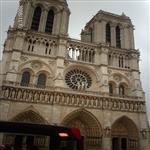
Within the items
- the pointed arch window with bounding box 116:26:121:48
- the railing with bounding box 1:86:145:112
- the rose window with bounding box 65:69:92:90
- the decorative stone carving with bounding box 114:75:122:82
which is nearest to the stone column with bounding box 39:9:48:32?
the rose window with bounding box 65:69:92:90

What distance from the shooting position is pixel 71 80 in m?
22.1

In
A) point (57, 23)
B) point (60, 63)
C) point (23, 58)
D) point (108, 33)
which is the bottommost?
point (60, 63)

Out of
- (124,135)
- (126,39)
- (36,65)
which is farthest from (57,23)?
(124,135)

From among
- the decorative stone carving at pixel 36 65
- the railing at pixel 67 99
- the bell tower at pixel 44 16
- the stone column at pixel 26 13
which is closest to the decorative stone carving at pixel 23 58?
the decorative stone carving at pixel 36 65

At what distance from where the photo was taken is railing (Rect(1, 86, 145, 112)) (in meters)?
18.2

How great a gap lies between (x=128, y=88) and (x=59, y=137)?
63.1 ft

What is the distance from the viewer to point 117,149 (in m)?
20.6

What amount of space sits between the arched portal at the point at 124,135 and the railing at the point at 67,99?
1530mm

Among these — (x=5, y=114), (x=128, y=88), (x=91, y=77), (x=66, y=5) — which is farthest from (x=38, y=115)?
(x=66, y=5)

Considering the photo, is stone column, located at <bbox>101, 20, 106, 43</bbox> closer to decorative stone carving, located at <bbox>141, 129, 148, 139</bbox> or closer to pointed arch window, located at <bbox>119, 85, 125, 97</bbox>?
pointed arch window, located at <bbox>119, 85, 125, 97</bbox>

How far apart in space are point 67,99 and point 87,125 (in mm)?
3601

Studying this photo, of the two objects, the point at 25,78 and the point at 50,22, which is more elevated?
the point at 50,22

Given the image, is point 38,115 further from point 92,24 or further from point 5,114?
point 92,24

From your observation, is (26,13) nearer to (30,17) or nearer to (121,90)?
(30,17)
